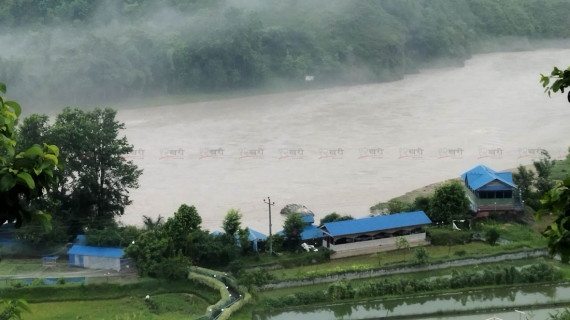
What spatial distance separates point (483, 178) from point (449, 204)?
106 cm

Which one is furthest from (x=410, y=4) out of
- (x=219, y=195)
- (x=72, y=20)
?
(x=219, y=195)

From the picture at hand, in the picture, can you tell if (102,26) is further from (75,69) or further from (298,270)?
(298,270)

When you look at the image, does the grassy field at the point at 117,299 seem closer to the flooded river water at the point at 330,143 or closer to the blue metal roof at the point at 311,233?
the blue metal roof at the point at 311,233

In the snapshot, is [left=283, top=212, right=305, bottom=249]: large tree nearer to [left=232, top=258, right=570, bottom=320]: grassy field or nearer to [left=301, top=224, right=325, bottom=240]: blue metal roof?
[left=301, top=224, right=325, bottom=240]: blue metal roof

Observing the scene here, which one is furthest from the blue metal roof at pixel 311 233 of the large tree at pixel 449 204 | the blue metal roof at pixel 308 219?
the large tree at pixel 449 204

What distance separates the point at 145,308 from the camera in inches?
408

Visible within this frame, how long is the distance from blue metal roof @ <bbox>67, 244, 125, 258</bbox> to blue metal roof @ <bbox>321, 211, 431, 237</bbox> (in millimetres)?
2850

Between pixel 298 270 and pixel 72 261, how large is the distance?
3.01 metres

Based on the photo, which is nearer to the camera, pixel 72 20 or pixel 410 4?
pixel 72 20

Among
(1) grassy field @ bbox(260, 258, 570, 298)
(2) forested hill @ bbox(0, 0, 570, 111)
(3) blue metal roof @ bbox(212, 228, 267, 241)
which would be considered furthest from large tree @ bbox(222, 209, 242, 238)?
(2) forested hill @ bbox(0, 0, 570, 111)

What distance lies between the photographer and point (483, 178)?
13.9m

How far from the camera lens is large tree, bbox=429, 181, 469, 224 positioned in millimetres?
13227

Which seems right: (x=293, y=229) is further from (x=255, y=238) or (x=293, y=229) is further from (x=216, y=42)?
(x=216, y=42)

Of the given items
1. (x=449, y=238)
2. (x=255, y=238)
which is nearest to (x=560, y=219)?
(x=255, y=238)
